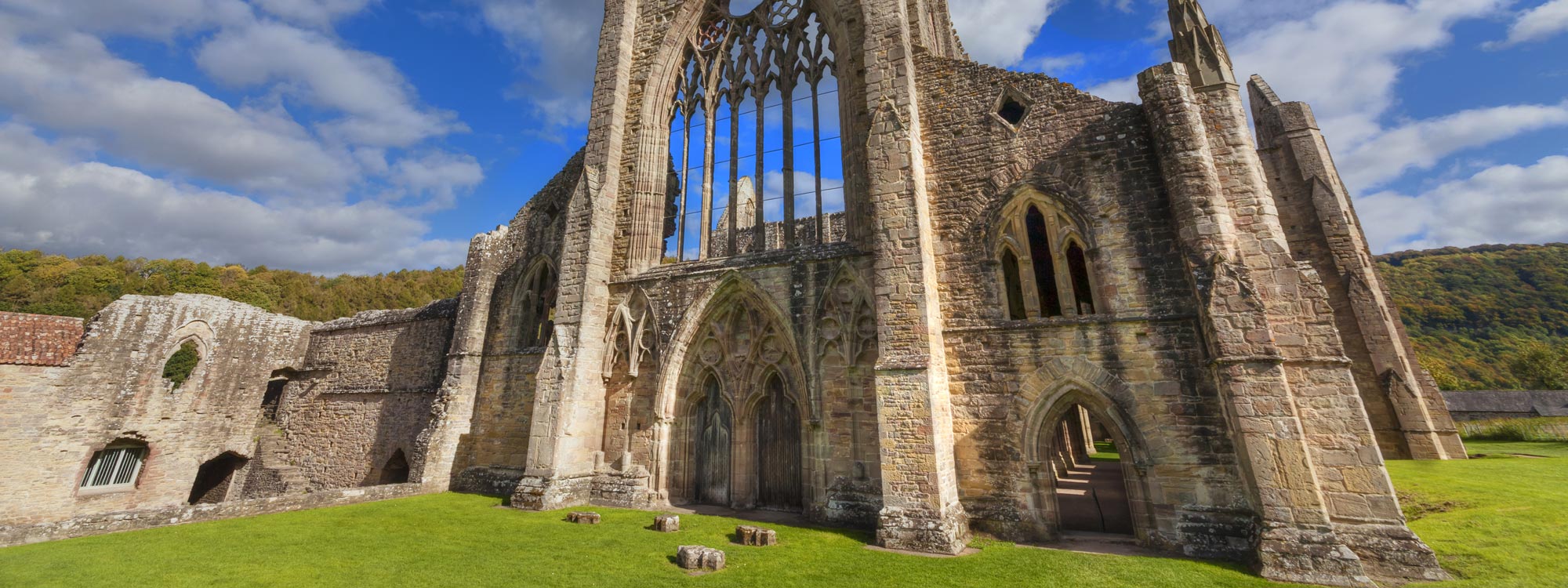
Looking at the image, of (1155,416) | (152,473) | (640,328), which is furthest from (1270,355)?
(152,473)

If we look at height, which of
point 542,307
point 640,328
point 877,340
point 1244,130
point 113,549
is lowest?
point 113,549

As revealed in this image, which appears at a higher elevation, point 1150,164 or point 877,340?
→ point 1150,164

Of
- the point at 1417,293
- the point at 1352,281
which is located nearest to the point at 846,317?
the point at 1352,281

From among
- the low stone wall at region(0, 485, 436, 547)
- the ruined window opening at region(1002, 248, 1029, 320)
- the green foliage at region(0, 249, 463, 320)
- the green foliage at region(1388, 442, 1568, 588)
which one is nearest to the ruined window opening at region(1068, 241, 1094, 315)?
the ruined window opening at region(1002, 248, 1029, 320)

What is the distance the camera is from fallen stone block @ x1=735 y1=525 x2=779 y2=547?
736cm

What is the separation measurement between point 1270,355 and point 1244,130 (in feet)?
11.8

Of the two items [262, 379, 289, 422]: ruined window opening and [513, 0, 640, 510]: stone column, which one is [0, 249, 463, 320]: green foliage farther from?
[513, 0, 640, 510]: stone column

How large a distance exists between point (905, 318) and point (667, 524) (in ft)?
15.6

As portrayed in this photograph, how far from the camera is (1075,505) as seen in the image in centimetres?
1094

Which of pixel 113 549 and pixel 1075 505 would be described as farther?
pixel 1075 505

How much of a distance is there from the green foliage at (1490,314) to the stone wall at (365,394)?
51.4m

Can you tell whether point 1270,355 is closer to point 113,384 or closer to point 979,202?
point 979,202

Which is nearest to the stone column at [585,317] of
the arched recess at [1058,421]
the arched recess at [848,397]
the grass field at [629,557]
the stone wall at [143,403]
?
the grass field at [629,557]

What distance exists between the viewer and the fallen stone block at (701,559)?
630 cm
